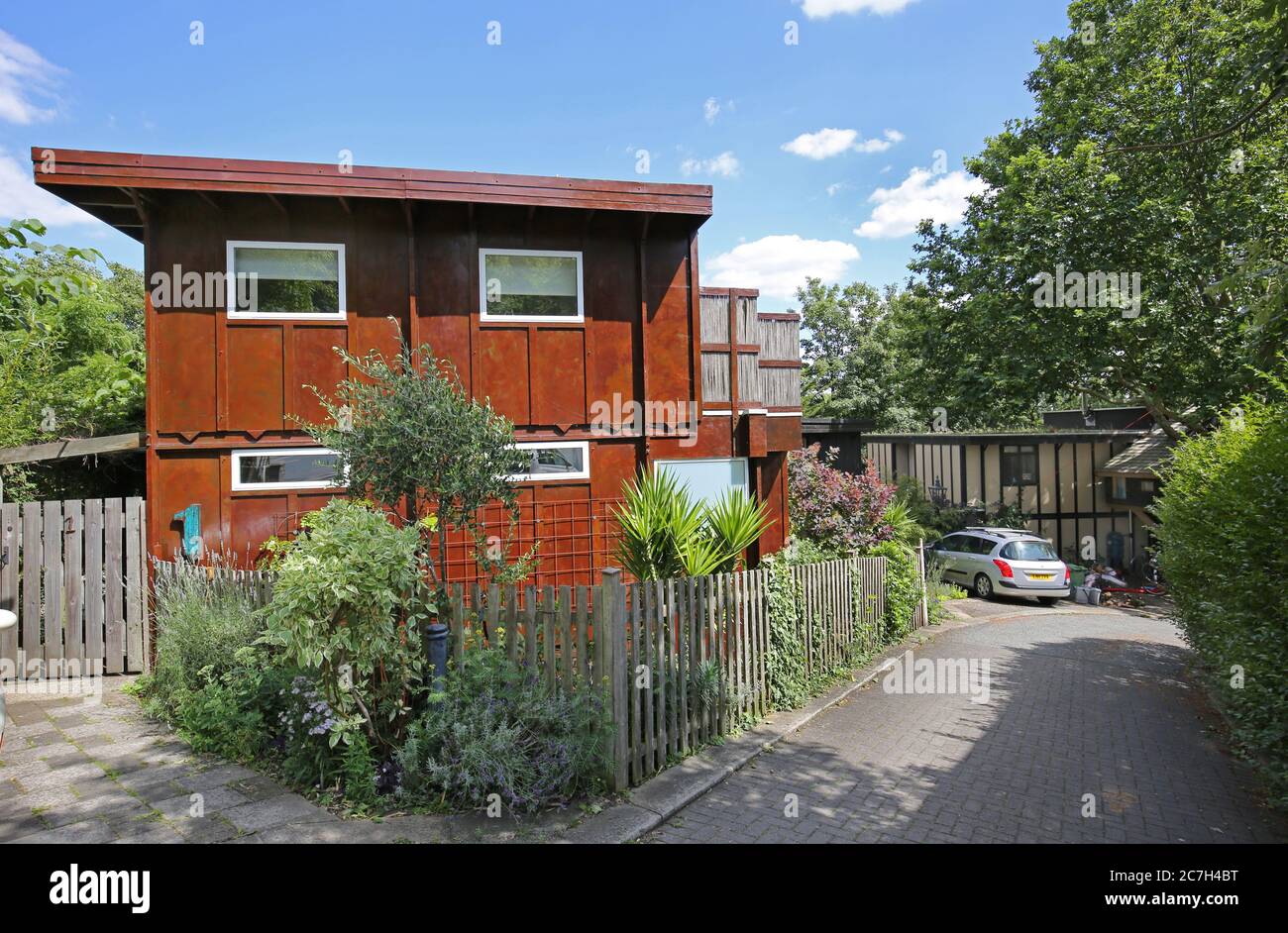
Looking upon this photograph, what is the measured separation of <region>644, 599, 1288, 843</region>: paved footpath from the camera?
460 centimetres

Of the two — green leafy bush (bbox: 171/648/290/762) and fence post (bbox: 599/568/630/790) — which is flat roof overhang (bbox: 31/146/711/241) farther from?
fence post (bbox: 599/568/630/790)

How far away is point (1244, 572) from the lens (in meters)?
5.54

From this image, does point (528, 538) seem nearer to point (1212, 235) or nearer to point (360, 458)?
point (360, 458)

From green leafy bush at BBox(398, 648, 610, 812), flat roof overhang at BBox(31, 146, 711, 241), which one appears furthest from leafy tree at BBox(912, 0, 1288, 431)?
green leafy bush at BBox(398, 648, 610, 812)

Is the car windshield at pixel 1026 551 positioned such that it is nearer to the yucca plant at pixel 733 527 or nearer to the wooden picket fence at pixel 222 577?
the yucca plant at pixel 733 527

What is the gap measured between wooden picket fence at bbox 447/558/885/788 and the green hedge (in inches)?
144

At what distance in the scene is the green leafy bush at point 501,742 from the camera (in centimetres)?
443

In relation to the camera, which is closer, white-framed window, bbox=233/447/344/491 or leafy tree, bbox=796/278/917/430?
white-framed window, bbox=233/447/344/491

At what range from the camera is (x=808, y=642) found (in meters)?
7.78

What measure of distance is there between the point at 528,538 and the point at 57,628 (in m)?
5.22

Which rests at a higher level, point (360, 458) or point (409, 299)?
point (409, 299)

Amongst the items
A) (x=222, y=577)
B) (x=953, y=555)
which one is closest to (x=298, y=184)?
(x=222, y=577)
